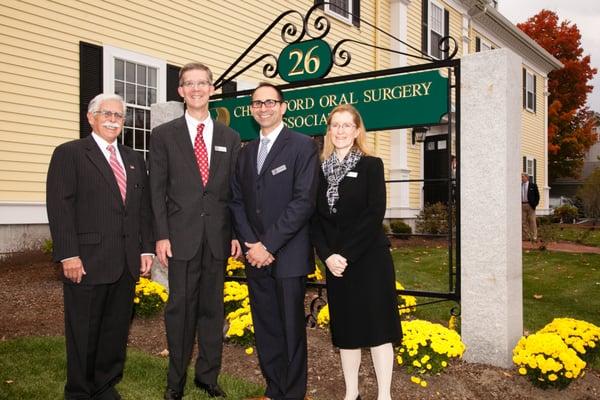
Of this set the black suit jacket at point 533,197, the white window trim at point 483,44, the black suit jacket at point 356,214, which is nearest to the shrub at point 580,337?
the black suit jacket at point 356,214

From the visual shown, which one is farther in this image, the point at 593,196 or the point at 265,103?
the point at 593,196

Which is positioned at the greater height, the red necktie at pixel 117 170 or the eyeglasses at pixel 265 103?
the eyeglasses at pixel 265 103

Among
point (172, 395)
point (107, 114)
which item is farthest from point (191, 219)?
point (172, 395)

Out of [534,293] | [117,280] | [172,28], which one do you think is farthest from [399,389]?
[172,28]

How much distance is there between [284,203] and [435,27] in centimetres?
1667

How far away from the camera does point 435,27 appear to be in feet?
60.9

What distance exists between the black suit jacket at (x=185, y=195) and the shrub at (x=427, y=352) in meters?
1.63

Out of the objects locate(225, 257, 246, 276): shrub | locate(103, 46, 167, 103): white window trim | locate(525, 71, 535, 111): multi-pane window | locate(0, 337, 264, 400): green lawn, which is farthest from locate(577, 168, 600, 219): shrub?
locate(0, 337, 264, 400): green lawn

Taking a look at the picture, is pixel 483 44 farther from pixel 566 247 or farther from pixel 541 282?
pixel 541 282

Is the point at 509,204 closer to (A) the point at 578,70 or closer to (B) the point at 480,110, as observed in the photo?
(B) the point at 480,110

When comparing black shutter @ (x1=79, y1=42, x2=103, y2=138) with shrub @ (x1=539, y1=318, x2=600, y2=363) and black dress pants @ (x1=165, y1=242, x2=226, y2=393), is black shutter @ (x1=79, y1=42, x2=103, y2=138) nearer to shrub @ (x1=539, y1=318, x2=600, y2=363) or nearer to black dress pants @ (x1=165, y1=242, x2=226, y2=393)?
black dress pants @ (x1=165, y1=242, x2=226, y2=393)

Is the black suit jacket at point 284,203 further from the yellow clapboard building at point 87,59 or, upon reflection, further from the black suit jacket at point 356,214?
the yellow clapboard building at point 87,59

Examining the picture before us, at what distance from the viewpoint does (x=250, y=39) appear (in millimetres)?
12398

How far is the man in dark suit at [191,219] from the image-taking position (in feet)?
12.4
